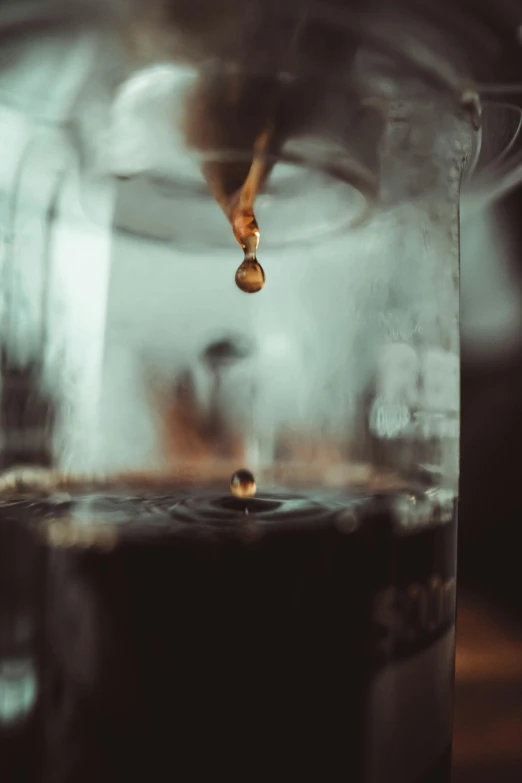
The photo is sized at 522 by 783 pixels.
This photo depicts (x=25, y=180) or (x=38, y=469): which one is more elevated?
(x=25, y=180)

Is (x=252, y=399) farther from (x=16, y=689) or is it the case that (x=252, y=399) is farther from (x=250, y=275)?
(x=16, y=689)

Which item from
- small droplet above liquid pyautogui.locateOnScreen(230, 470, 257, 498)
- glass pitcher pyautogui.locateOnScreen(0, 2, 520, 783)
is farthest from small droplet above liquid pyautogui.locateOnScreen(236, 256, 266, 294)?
small droplet above liquid pyautogui.locateOnScreen(230, 470, 257, 498)

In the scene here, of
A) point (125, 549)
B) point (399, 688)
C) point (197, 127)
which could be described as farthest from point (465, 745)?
point (197, 127)

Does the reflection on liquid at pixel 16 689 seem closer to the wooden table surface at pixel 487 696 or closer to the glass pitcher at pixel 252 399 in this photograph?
the glass pitcher at pixel 252 399

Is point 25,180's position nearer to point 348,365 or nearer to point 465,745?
point 348,365

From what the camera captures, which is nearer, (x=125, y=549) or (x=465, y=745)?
(x=125, y=549)

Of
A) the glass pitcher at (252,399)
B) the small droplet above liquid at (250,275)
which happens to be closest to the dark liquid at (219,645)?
the glass pitcher at (252,399)
